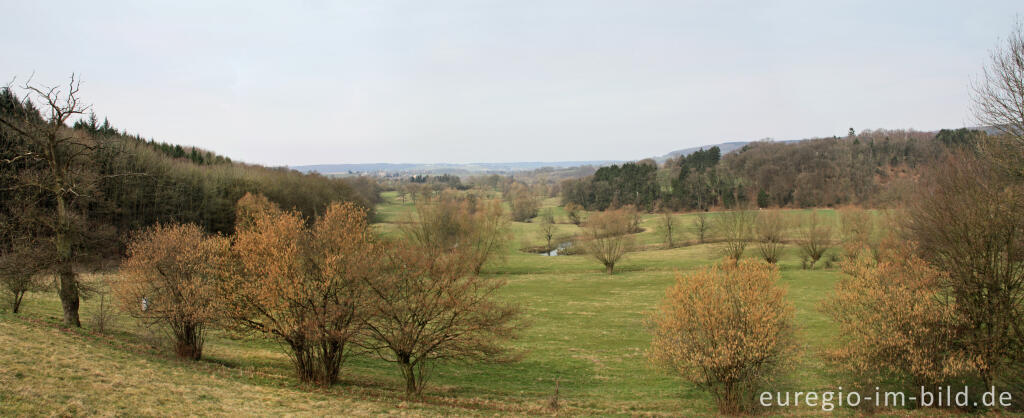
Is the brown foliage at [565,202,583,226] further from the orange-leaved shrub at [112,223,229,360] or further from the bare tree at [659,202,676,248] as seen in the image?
the orange-leaved shrub at [112,223,229,360]

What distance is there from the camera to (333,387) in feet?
64.6

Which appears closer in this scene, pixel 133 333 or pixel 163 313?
pixel 163 313

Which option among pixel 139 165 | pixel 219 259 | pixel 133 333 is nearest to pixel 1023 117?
pixel 219 259

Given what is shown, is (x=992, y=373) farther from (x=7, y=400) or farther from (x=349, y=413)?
(x=7, y=400)

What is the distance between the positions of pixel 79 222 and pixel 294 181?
176 feet

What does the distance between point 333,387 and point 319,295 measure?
13.1 ft

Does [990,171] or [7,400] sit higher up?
[990,171]

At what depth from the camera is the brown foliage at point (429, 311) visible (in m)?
18.5

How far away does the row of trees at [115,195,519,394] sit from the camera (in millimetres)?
18578

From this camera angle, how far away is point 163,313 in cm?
2014

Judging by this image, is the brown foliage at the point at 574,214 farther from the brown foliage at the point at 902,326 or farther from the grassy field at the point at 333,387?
the brown foliage at the point at 902,326

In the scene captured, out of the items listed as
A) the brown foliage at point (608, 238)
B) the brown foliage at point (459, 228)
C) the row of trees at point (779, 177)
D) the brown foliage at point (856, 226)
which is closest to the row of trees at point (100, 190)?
the brown foliage at point (459, 228)

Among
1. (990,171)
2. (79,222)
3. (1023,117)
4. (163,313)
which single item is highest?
(1023,117)

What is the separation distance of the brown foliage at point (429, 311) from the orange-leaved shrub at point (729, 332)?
634cm
